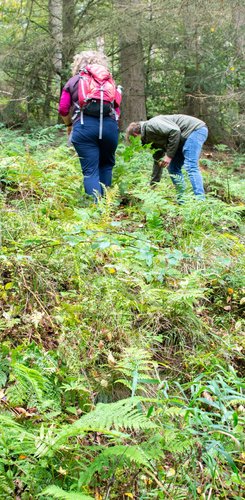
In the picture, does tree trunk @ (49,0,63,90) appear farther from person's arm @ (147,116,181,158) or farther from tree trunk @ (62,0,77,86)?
person's arm @ (147,116,181,158)

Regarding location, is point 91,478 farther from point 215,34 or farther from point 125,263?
point 215,34

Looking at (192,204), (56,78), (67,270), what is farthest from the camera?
(56,78)

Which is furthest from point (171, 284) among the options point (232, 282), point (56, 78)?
point (56, 78)

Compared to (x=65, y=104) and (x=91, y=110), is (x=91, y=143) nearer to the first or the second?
(x=91, y=110)

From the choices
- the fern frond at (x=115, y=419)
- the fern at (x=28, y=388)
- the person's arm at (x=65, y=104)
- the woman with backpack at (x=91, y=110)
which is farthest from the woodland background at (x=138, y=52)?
the fern frond at (x=115, y=419)

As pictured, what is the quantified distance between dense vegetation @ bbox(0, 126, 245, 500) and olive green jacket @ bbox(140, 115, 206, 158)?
137 cm

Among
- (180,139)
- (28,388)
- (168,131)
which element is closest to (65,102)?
(168,131)

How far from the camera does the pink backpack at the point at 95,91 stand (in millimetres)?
5070

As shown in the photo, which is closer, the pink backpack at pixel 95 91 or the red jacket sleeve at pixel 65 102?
the pink backpack at pixel 95 91

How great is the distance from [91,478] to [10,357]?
867 mm

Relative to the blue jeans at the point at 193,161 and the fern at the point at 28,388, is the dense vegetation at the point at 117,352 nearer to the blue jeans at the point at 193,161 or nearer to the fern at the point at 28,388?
the fern at the point at 28,388

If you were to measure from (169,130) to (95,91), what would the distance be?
125cm

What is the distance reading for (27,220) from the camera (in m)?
3.96

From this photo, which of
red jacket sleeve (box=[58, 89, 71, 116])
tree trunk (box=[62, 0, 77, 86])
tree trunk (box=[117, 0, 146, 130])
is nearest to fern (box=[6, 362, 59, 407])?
red jacket sleeve (box=[58, 89, 71, 116])
